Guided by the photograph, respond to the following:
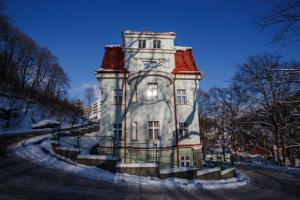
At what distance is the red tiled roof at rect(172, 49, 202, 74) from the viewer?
18.9m

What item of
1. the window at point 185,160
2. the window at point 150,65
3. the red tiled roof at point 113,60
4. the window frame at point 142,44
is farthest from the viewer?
the window frame at point 142,44

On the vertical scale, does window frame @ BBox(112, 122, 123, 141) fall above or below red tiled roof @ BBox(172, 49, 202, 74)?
below

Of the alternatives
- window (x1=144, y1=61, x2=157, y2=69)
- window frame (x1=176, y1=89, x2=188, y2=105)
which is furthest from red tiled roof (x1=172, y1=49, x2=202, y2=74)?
window (x1=144, y1=61, x2=157, y2=69)

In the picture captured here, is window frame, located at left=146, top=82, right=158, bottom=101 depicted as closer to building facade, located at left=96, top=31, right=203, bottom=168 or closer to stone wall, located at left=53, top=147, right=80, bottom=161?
building facade, located at left=96, top=31, right=203, bottom=168

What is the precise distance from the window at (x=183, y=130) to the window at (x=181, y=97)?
213 cm

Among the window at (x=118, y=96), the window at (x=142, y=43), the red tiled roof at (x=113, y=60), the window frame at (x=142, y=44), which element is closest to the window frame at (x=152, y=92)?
the window at (x=118, y=96)

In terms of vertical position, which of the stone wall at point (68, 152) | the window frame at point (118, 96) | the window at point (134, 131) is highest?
the window frame at point (118, 96)

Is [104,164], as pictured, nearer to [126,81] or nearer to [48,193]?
[48,193]

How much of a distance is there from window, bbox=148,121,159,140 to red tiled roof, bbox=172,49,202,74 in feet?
18.1

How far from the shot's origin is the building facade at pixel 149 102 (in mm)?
16438

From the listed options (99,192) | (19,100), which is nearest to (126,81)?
(99,192)

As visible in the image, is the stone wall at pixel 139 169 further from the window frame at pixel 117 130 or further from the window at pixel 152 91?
the window at pixel 152 91

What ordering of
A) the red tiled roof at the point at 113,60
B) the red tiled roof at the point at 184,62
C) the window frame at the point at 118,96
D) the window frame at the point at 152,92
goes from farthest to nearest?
the red tiled roof at the point at 184,62, the red tiled roof at the point at 113,60, the window frame at the point at 118,96, the window frame at the point at 152,92

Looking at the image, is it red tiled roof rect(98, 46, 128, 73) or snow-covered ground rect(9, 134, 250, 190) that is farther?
red tiled roof rect(98, 46, 128, 73)
